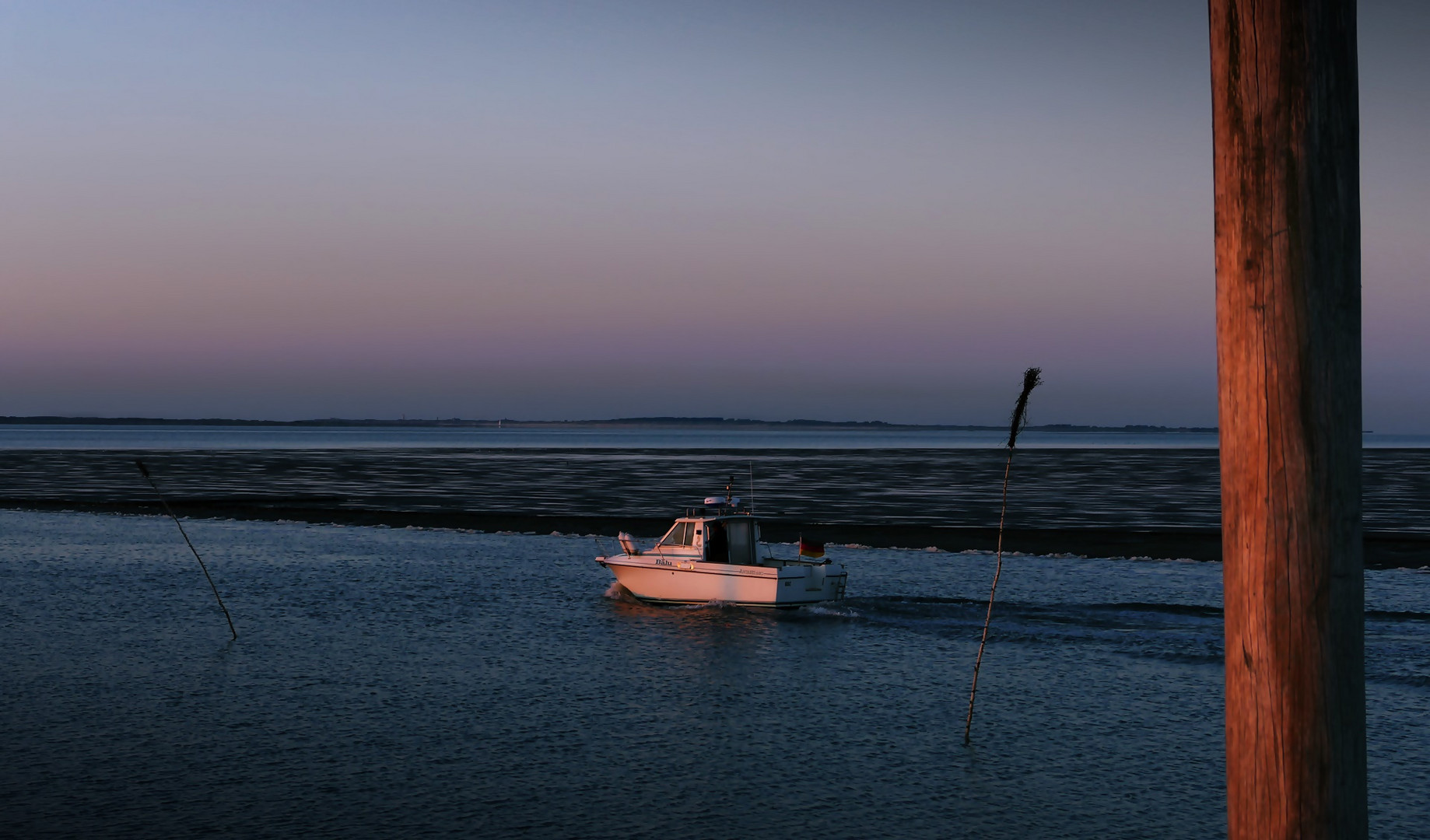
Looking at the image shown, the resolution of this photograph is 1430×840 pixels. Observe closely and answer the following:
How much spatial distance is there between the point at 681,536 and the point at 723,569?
194 centimetres

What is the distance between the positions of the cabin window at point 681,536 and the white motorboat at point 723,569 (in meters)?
0.02

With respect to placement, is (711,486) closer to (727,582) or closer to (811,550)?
(727,582)

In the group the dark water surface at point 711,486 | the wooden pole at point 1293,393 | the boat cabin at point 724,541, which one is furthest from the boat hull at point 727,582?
the wooden pole at point 1293,393

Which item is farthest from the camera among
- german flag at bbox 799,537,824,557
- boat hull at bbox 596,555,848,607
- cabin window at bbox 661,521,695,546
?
cabin window at bbox 661,521,695,546

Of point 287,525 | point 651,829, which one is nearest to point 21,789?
point 651,829

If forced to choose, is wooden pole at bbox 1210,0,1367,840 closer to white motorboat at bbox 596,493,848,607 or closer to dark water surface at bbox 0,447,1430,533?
white motorboat at bbox 596,493,848,607

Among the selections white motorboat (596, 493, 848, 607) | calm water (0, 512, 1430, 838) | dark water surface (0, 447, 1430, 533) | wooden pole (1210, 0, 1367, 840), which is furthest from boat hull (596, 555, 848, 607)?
wooden pole (1210, 0, 1367, 840)

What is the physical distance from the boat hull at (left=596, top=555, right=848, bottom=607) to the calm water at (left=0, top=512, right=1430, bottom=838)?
0.54 m

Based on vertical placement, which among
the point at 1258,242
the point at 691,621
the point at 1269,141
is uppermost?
the point at 1269,141

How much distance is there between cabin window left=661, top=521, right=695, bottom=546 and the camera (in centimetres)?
3073

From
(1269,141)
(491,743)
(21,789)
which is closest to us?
(1269,141)

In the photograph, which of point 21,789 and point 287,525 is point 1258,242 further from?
point 287,525

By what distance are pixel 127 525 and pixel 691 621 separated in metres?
33.9

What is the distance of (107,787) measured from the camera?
13.3 metres
